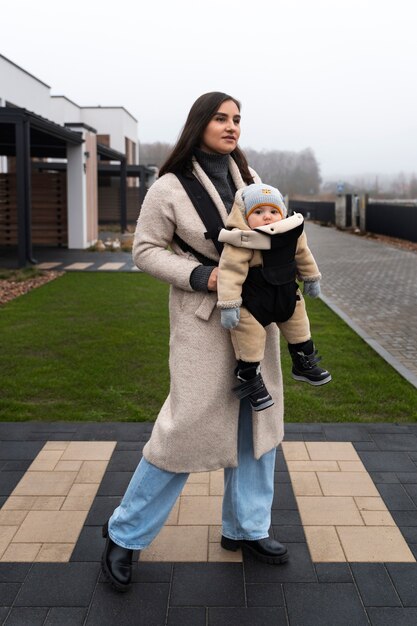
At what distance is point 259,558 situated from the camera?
3260mm

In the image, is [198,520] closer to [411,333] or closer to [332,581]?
[332,581]

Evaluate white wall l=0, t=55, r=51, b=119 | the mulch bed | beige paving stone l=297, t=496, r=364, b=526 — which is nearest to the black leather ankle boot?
beige paving stone l=297, t=496, r=364, b=526

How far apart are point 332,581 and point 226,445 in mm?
751

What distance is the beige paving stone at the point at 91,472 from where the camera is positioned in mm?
4180

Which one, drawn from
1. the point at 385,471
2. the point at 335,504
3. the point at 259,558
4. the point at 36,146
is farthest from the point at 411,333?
the point at 36,146

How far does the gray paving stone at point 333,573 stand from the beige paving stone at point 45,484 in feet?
4.91

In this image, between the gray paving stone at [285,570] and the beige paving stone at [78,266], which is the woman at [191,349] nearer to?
the gray paving stone at [285,570]

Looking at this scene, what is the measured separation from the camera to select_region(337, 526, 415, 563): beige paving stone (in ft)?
10.8

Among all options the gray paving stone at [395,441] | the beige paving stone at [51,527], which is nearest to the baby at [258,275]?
the beige paving stone at [51,527]

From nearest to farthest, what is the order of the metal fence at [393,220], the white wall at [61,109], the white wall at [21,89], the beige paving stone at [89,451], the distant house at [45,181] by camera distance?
the beige paving stone at [89,451] → the distant house at [45,181] → the metal fence at [393,220] → the white wall at [21,89] → the white wall at [61,109]

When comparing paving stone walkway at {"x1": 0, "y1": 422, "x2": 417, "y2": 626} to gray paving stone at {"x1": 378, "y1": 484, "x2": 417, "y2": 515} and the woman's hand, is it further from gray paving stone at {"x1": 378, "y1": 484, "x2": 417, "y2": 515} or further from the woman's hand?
the woman's hand

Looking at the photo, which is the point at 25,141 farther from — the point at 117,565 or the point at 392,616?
the point at 392,616

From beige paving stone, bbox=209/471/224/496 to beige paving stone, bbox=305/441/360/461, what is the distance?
2.14 feet

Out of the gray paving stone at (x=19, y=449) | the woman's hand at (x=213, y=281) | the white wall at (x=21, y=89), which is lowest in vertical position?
the gray paving stone at (x=19, y=449)
